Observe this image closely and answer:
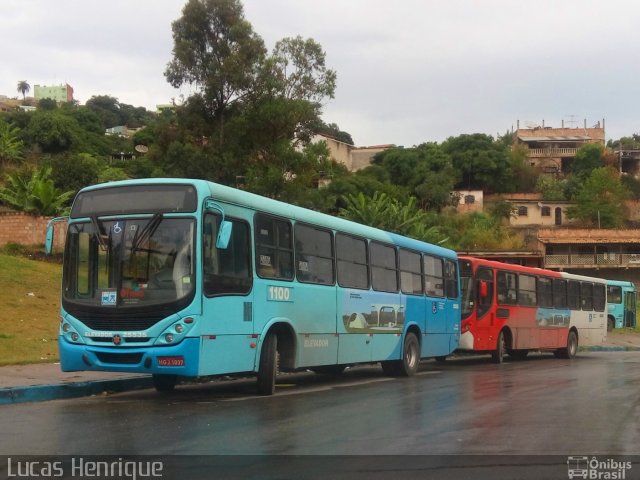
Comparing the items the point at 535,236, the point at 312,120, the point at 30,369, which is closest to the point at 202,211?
the point at 30,369

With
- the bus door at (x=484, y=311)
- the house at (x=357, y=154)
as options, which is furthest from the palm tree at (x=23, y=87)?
the bus door at (x=484, y=311)

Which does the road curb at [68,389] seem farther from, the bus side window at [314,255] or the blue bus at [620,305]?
the blue bus at [620,305]

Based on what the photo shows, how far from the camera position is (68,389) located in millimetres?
11695

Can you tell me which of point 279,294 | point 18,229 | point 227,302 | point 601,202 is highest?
point 601,202

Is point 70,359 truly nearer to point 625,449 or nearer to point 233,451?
point 233,451

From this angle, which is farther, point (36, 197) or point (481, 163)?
point (481, 163)

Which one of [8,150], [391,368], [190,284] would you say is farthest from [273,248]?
[8,150]

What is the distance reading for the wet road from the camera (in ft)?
24.5

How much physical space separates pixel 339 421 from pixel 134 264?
3.50 meters

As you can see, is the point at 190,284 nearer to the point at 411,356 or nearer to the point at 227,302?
the point at 227,302

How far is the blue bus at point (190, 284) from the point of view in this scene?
10.2 meters

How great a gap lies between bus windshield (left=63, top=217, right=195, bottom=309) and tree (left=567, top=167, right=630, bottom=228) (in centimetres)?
6592

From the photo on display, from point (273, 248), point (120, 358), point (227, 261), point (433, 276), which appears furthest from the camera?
point (433, 276)

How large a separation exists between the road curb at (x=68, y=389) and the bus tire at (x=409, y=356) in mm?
5755
